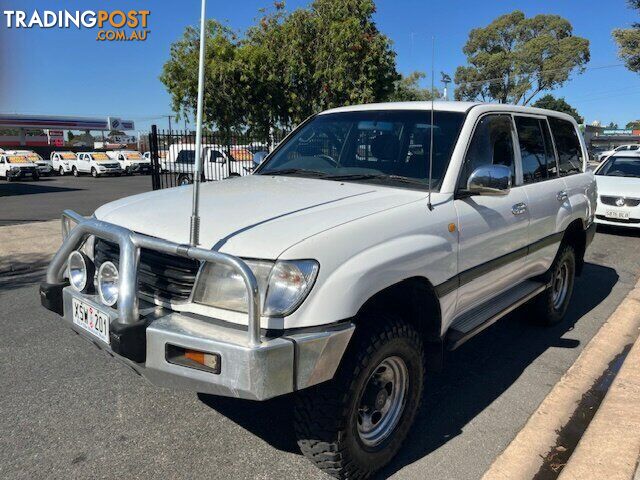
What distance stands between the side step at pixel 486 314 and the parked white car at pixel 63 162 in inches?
1461

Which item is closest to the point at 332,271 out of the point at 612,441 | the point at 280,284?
the point at 280,284

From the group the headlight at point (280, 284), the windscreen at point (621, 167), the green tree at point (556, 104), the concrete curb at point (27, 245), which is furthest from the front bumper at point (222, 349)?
the green tree at point (556, 104)

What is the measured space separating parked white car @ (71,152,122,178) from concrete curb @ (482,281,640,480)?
34.1 m

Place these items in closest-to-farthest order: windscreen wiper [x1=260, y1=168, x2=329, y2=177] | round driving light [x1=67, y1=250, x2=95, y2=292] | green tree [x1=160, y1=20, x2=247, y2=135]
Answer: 1. round driving light [x1=67, y1=250, x2=95, y2=292]
2. windscreen wiper [x1=260, y1=168, x2=329, y2=177]
3. green tree [x1=160, y1=20, x2=247, y2=135]

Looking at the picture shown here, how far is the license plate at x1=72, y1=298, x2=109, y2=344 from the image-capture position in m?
2.45

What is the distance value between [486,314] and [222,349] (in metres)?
2.05

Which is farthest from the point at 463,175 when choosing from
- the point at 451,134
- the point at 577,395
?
the point at 577,395

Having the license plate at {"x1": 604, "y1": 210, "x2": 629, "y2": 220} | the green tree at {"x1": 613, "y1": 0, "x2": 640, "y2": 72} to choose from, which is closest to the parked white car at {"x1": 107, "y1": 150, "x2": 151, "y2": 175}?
the green tree at {"x1": 613, "y1": 0, "x2": 640, "y2": 72}

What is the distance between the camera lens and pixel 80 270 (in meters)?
2.78

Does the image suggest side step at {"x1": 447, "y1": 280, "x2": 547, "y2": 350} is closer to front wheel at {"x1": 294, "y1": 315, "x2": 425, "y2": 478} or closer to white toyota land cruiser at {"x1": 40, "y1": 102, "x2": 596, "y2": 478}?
white toyota land cruiser at {"x1": 40, "y1": 102, "x2": 596, "y2": 478}

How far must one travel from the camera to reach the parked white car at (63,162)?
36.0m

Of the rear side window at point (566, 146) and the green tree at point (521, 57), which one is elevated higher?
the green tree at point (521, 57)

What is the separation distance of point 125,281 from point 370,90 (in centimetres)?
1290

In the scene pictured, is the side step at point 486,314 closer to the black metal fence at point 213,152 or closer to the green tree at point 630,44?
the black metal fence at point 213,152
